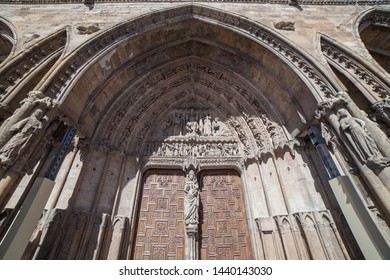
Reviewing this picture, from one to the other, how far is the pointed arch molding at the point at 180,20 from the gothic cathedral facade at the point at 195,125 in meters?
0.03

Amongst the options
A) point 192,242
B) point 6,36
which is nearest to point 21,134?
point 192,242

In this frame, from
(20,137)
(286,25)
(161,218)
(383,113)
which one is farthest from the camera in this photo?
(286,25)

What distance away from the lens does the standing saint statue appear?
4.31 metres

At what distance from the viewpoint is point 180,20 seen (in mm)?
5508

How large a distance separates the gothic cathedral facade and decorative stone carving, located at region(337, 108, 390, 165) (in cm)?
2

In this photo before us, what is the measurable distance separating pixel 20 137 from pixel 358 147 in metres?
5.50

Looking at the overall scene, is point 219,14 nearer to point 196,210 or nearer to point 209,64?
point 209,64

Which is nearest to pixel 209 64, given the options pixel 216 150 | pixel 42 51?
pixel 216 150

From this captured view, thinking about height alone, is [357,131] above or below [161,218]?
above

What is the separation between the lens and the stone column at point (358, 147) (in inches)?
105

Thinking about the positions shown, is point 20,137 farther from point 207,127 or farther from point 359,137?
point 359,137

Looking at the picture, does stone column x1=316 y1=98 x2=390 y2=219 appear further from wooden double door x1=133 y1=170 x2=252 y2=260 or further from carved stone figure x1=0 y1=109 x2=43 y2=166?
carved stone figure x1=0 y1=109 x2=43 y2=166

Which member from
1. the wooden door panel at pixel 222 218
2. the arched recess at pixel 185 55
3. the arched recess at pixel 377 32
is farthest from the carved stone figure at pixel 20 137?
the arched recess at pixel 377 32

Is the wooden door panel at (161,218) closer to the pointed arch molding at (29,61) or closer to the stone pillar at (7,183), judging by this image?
the stone pillar at (7,183)
